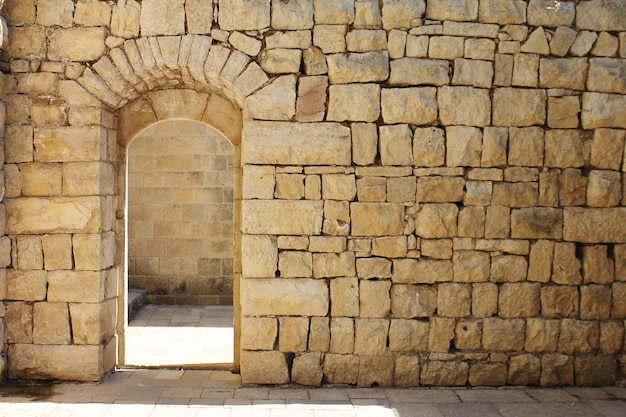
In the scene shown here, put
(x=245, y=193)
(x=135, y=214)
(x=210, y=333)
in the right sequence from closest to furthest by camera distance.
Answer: (x=245, y=193) → (x=210, y=333) → (x=135, y=214)

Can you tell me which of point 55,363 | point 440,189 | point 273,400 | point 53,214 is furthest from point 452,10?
point 55,363

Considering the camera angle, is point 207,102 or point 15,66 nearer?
point 15,66

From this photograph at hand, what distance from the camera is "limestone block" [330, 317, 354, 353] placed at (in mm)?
5707

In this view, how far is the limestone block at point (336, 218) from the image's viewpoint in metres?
5.69

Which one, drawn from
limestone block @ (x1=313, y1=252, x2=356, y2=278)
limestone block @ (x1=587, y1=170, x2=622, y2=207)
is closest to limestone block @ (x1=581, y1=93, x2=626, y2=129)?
limestone block @ (x1=587, y1=170, x2=622, y2=207)

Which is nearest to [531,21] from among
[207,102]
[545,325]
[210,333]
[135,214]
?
[545,325]

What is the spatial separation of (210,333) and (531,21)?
533 centimetres

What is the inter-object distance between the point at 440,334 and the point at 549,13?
10.2 feet

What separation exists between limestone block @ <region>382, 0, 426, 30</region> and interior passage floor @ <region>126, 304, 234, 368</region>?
389cm

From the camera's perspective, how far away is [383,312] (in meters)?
5.72

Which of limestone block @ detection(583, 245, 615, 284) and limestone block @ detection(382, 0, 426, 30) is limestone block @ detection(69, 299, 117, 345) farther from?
limestone block @ detection(583, 245, 615, 284)

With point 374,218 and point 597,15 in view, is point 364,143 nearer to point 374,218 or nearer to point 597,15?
point 374,218

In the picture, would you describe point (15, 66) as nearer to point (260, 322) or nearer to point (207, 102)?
point (207, 102)

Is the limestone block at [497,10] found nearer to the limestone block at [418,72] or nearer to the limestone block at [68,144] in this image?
the limestone block at [418,72]
